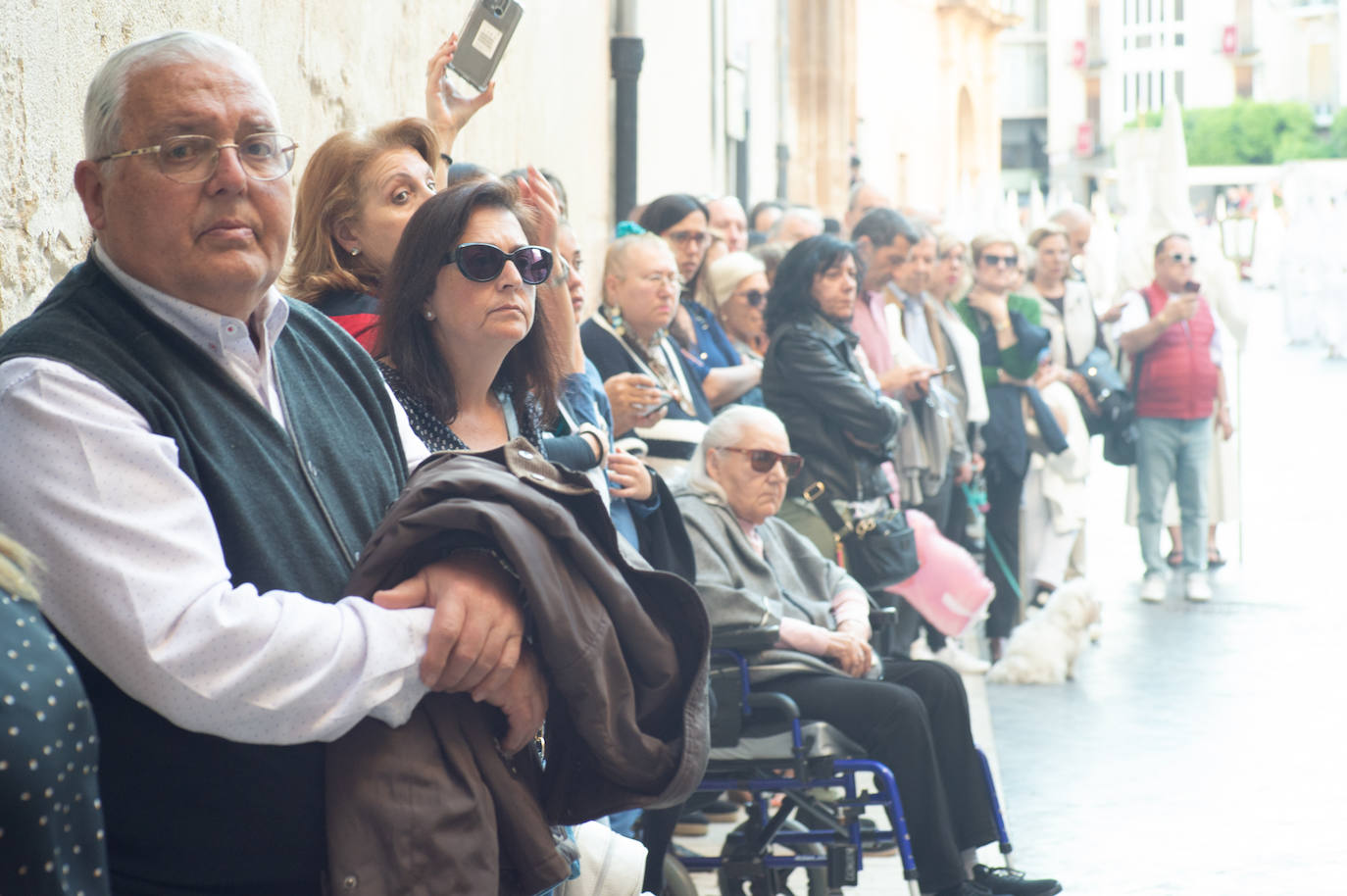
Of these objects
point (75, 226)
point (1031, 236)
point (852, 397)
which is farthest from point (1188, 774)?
point (75, 226)

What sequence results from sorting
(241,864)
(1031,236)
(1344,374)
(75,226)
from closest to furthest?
(241,864) < (75,226) < (1031,236) < (1344,374)

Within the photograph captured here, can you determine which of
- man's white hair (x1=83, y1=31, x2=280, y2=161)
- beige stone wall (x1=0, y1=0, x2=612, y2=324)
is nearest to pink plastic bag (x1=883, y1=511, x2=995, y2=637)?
beige stone wall (x1=0, y1=0, x2=612, y2=324)

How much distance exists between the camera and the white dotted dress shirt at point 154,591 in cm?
188

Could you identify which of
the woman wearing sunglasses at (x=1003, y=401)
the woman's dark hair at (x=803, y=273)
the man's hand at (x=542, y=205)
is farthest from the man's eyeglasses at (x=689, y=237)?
the woman wearing sunglasses at (x=1003, y=401)

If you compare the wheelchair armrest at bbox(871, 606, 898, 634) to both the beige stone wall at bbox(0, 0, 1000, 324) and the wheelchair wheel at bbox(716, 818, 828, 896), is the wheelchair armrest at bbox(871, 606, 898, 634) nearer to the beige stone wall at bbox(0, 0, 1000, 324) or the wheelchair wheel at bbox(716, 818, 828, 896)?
the wheelchair wheel at bbox(716, 818, 828, 896)

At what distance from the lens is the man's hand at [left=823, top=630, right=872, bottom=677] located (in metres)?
5.19

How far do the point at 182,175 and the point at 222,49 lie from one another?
0.58 feet

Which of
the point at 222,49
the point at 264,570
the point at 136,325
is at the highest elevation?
the point at 222,49

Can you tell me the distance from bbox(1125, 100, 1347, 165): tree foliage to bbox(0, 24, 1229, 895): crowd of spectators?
7723 cm

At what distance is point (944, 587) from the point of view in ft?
22.7

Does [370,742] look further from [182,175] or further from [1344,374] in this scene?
[1344,374]

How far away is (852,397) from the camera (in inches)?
265

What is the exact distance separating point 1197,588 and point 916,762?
6657mm

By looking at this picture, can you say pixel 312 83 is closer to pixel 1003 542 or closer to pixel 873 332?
pixel 873 332
